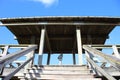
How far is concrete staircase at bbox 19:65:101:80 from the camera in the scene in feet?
14.6

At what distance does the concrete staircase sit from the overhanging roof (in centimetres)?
253

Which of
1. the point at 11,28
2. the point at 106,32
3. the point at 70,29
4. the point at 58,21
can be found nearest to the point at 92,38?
the point at 106,32

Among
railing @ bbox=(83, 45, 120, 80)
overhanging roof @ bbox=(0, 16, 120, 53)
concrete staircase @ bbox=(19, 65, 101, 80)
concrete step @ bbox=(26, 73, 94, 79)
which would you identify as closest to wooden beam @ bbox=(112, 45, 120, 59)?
railing @ bbox=(83, 45, 120, 80)

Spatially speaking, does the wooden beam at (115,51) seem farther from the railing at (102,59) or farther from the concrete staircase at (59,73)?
the concrete staircase at (59,73)

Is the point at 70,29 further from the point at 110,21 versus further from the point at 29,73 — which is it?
the point at 29,73

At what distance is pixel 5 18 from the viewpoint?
7.21 metres

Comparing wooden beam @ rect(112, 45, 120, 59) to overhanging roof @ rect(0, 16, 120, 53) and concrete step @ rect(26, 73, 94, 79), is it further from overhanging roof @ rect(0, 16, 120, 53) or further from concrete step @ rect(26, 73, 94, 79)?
overhanging roof @ rect(0, 16, 120, 53)

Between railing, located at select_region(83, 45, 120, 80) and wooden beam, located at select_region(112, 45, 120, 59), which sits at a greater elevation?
wooden beam, located at select_region(112, 45, 120, 59)

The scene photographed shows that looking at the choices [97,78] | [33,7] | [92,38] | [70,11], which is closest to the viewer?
[97,78]

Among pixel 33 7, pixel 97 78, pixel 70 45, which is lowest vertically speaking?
pixel 97 78

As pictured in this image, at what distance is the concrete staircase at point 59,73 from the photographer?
4438mm

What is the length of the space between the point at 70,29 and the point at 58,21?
105 centimetres

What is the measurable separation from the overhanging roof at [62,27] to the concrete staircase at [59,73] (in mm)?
2532

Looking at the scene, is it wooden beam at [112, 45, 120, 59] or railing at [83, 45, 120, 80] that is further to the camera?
wooden beam at [112, 45, 120, 59]
